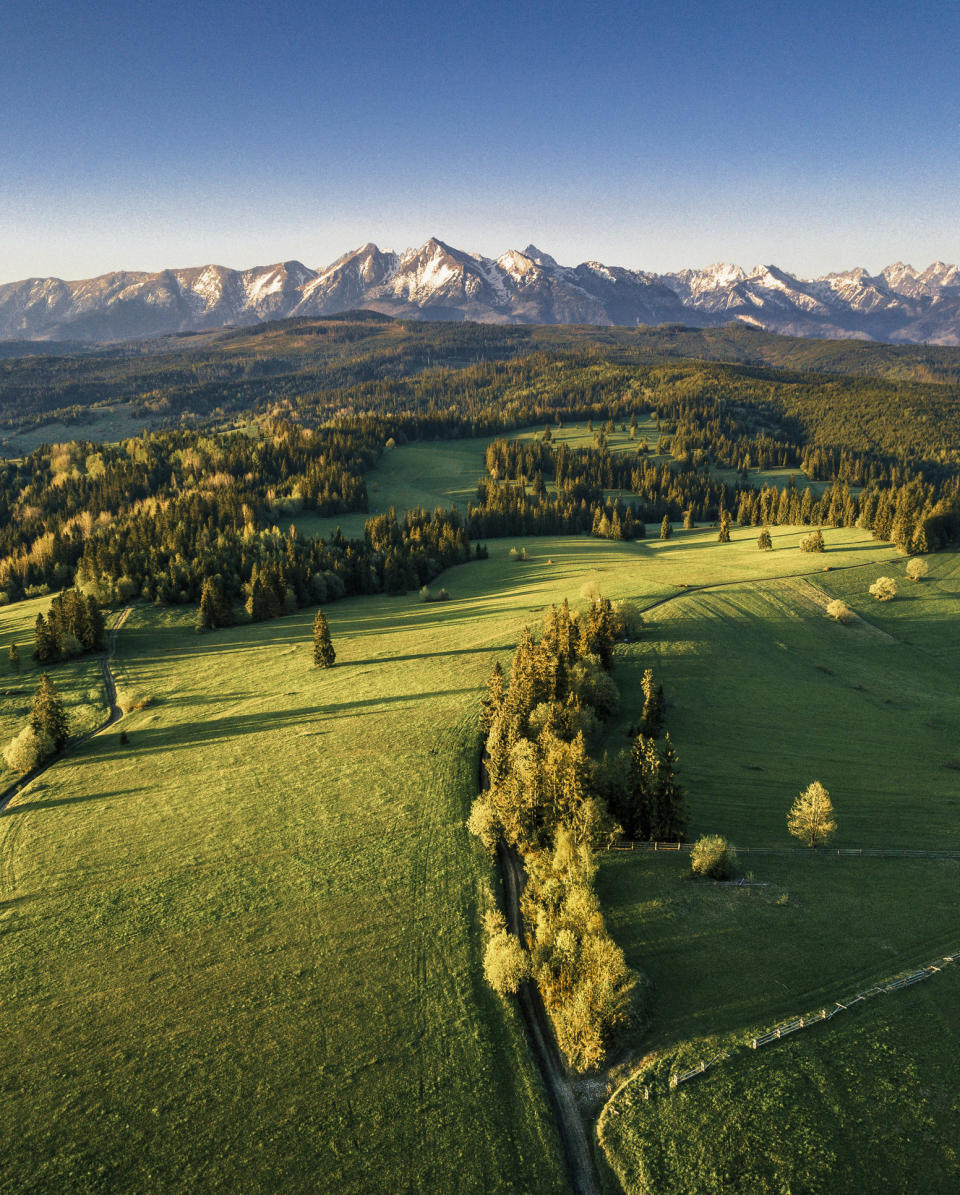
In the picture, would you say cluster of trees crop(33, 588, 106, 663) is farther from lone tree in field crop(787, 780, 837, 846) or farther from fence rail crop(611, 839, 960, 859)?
lone tree in field crop(787, 780, 837, 846)

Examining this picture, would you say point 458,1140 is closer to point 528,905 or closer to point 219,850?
point 528,905

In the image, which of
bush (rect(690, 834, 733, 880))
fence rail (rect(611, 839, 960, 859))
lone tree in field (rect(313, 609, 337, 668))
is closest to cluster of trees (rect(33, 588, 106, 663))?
lone tree in field (rect(313, 609, 337, 668))

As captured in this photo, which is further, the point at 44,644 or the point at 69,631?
the point at 69,631

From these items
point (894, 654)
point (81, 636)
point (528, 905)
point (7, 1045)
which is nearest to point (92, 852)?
point (7, 1045)

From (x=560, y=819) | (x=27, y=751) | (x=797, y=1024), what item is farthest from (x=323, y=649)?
(x=797, y=1024)

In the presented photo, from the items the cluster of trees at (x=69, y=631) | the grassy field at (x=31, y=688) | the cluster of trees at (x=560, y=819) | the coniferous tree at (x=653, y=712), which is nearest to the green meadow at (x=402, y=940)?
the grassy field at (x=31, y=688)

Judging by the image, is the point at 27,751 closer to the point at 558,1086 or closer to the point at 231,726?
the point at 231,726
